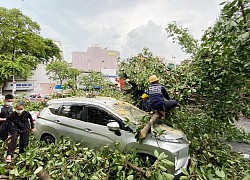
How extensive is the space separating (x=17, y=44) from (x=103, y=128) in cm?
2592

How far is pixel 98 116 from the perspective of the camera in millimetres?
4203

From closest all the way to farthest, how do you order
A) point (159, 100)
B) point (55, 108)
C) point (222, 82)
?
point (159, 100) → point (222, 82) → point (55, 108)

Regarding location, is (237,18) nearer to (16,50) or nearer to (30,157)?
(30,157)

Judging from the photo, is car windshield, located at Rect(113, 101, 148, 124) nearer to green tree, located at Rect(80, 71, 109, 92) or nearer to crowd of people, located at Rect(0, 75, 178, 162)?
crowd of people, located at Rect(0, 75, 178, 162)

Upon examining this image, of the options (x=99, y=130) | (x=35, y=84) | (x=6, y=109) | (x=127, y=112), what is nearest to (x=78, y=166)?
(x=99, y=130)

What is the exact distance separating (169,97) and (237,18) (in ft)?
9.09

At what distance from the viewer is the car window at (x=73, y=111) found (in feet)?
14.6

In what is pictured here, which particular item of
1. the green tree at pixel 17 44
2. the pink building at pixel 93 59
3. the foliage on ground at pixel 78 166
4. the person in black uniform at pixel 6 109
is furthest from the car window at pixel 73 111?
the pink building at pixel 93 59

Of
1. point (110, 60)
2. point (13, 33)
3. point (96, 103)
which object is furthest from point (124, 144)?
point (110, 60)

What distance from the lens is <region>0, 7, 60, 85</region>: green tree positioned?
73.5 ft

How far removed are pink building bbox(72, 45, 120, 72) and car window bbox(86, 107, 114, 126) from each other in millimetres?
34413

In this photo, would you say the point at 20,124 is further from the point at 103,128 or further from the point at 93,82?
the point at 93,82

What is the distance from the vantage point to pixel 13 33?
925 inches

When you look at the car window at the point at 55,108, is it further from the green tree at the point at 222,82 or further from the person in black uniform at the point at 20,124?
the green tree at the point at 222,82
